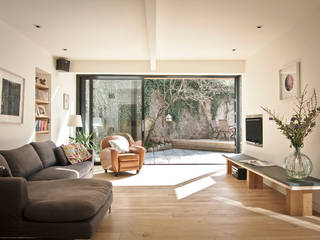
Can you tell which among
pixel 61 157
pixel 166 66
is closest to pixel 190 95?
pixel 166 66

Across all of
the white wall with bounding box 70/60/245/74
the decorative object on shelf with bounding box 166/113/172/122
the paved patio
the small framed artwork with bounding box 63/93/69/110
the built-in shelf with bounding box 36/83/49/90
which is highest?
the white wall with bounding box 70/60/245/74

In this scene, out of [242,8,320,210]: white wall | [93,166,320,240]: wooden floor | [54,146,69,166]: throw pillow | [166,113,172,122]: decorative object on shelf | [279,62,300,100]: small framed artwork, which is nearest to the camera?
[93,166,320,240]: wooden floor

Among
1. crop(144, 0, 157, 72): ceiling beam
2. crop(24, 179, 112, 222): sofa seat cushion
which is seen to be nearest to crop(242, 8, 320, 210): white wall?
crop(144, 0, 157, 72): ceiling beam

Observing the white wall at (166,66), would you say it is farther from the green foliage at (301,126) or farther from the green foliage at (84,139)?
the green foliage at (301,126)

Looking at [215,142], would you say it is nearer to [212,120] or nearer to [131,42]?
[212,120]

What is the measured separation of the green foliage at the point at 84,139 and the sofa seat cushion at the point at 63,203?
3146mm

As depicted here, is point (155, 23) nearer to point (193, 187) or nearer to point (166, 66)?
point (166, 66)

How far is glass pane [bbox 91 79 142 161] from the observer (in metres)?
6.00

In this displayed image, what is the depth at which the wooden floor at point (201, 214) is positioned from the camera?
2.37 meters

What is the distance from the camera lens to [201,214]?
2.86 m

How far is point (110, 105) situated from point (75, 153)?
212 centimetres

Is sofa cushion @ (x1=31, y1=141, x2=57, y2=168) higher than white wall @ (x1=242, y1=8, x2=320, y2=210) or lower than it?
lower

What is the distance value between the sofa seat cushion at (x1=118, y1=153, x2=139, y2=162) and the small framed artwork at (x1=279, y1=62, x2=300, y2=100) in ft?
9.72

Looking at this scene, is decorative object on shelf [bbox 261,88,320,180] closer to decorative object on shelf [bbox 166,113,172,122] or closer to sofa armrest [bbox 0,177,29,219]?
sofa armrest [bbox 0,177,29,219]
